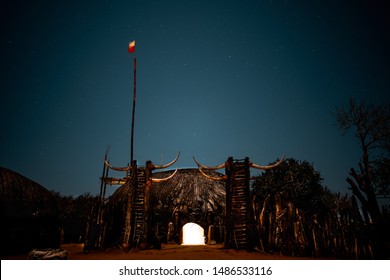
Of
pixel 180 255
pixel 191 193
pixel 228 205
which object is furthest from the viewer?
pixel 191 193

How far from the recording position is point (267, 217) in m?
9.93

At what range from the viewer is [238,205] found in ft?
34.8

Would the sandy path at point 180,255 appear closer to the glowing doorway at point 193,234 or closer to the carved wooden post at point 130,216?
the carved wooden post at point 130,216

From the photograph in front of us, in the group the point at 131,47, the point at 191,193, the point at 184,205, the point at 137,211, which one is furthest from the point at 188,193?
the point at 131,47

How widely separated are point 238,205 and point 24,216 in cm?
933

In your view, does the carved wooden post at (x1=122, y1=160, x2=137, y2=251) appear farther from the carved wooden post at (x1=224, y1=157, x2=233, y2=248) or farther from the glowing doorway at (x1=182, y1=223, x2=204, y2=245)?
the glowing doorway at (x1=182, y1=223, x2=204, y2=245)

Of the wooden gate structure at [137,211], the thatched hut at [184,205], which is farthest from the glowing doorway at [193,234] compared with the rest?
the wooden gate structure at [137,211]

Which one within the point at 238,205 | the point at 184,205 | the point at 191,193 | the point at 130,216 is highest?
the point at 191,193

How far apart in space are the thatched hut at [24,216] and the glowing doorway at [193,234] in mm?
9252

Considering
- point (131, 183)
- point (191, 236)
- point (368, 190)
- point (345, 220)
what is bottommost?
point (191, 236)

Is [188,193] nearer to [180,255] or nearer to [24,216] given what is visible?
[180,255]
